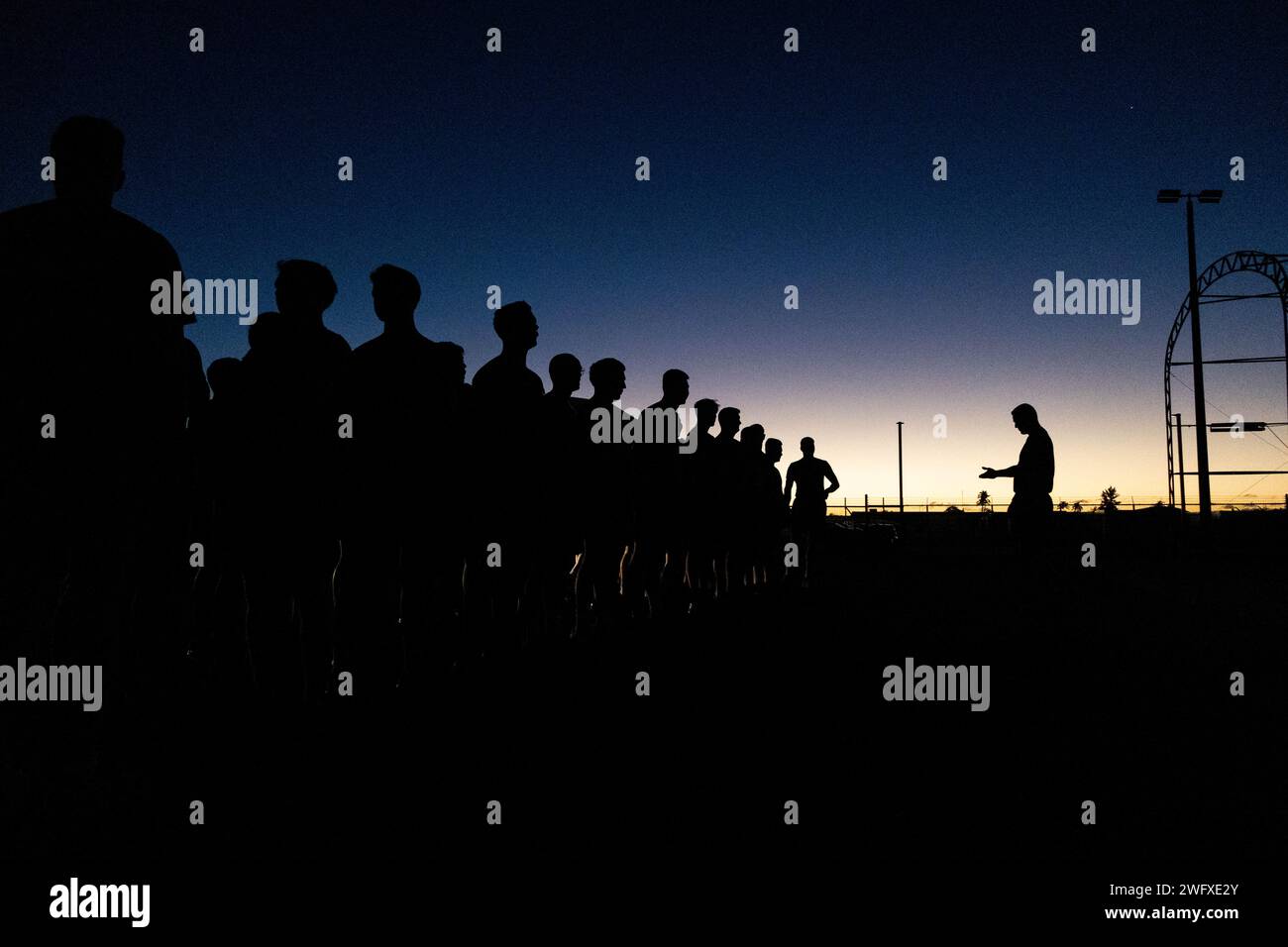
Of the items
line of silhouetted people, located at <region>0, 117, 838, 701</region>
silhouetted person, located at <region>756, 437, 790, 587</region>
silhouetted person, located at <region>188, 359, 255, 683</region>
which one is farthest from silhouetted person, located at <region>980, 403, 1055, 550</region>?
silhouetted person, located at <region>188, 359, 255, 683</region>

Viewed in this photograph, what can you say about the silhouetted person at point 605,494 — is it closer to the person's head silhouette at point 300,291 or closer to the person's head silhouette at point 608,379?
the person's head silhouette at point 608,379

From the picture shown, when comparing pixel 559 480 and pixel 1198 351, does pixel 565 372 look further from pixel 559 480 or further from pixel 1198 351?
pixel 1198 351

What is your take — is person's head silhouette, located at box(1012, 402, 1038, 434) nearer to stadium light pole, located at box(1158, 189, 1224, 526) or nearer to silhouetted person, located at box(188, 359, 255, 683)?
silhouetted person, located at box(188, 359, 255, 683)

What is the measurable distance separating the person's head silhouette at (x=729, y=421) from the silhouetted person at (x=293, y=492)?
6.17 m

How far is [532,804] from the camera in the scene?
2332 mm

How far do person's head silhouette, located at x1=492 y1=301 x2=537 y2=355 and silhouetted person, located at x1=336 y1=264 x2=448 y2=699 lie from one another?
2.40 ft

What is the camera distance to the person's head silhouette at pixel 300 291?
10.7ft

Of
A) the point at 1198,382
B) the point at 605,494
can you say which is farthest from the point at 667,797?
the point at 1198,382

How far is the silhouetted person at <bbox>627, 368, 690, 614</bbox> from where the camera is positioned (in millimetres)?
6754
